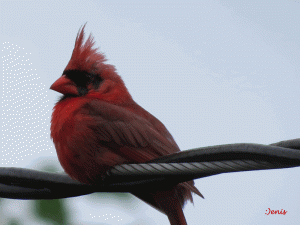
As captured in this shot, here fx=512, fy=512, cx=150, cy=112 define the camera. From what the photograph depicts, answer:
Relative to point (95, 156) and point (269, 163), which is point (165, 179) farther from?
point (95, 156)

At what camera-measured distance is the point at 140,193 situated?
7.73 ft

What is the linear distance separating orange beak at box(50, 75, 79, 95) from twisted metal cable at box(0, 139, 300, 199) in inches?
30.4

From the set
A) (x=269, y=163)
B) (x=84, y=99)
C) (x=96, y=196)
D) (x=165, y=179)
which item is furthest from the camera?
(x=96, y=196)

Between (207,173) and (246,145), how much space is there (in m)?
0.16

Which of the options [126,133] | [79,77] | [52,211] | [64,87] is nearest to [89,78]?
[79,77]

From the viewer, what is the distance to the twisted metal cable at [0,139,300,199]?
1.46 metres

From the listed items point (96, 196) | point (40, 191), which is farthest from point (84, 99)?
point (96, 196)

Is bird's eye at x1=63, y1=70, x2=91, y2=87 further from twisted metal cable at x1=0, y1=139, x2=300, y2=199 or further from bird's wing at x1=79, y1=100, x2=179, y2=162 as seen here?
twisted metal cable at x1=0, y1=139, x2=300, y2=199

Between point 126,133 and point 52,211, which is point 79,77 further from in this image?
point 52,211

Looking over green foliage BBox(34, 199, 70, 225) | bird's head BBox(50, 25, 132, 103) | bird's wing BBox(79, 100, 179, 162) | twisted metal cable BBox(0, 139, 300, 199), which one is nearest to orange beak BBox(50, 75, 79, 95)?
bird's head BBox(50, 25, 132, 103)

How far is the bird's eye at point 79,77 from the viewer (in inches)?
111

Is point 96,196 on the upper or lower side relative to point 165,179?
lower

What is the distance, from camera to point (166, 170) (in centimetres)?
162

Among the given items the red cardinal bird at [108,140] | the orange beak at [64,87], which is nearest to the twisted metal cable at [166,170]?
the red cardinal bird at [108,140]
